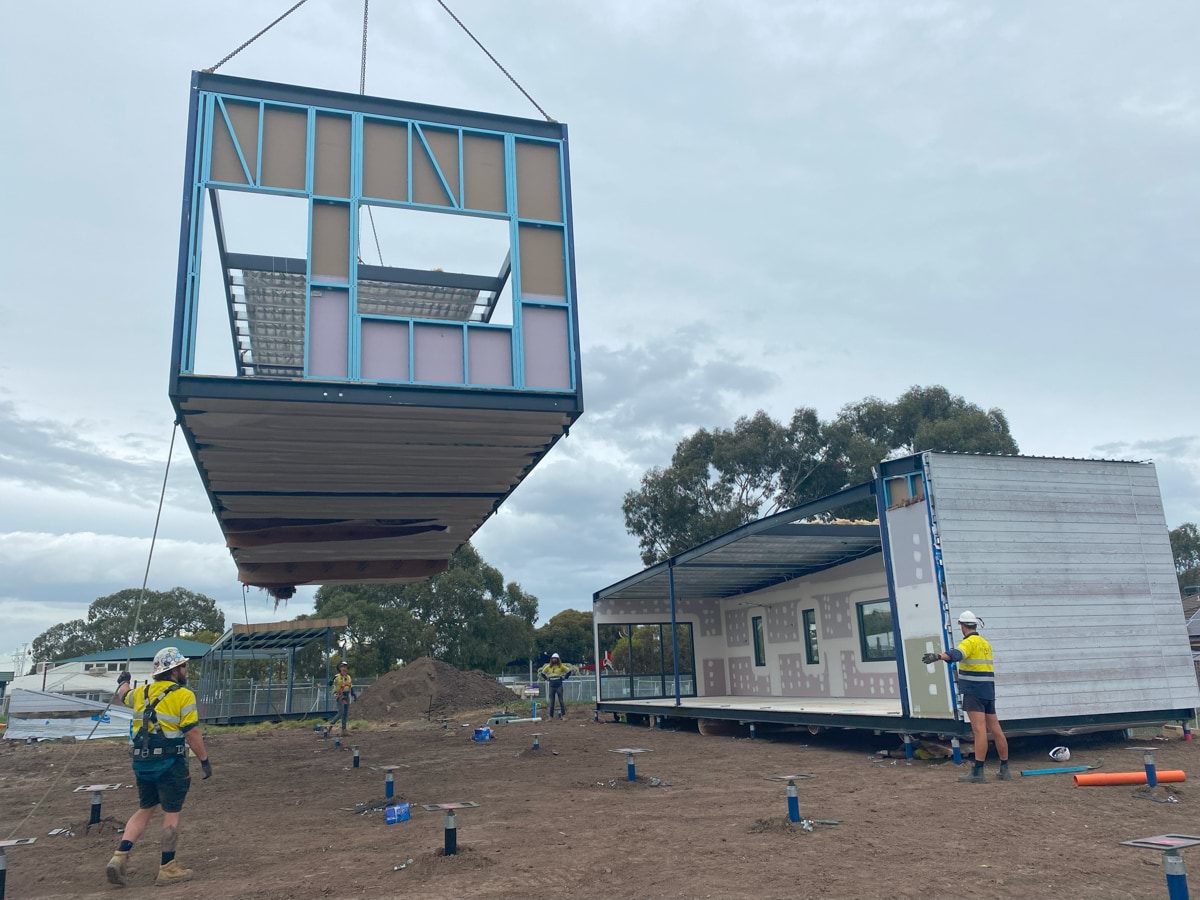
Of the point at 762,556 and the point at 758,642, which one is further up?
the point at 762,556

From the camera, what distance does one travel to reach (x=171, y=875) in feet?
20.6

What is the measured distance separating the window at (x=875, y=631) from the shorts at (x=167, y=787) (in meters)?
12.3

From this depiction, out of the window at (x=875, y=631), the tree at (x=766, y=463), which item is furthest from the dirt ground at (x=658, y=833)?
the tree at (x=766, y=463)

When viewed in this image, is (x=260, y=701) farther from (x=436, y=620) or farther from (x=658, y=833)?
(x=658, y=833)

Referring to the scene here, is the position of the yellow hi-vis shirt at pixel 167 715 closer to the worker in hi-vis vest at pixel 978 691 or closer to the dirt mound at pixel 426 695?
the worker in hi-vis vest at pixel 978 691

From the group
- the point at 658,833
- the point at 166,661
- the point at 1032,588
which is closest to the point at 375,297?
the point at 166,661

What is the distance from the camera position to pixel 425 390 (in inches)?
335

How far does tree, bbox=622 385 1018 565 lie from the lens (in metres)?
36.2

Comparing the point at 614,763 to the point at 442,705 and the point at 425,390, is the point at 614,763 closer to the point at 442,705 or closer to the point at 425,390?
the point at 425,390

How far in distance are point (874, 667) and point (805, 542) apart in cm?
297

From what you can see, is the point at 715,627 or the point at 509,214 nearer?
the point at 509,214

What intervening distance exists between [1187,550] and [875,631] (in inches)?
1764

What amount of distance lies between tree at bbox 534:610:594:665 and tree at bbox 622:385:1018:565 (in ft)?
65.8

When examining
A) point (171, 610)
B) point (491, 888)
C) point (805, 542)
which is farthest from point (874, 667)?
point (171, 610)
